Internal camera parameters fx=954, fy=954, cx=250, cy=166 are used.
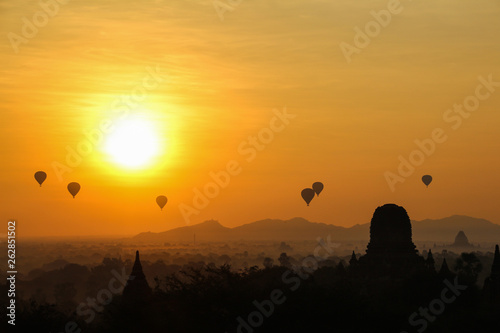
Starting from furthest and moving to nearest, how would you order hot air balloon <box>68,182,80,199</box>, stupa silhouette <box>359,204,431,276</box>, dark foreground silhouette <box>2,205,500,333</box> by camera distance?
hot air balloon <box>68,182,80,199</box>, stupa silhouette <box>359,204,431,276</box>, dark foreground silhouette <box>2,205,500,333</box>

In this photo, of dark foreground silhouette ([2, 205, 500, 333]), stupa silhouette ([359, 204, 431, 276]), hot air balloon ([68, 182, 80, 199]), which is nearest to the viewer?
dark foreground silhouette ([2, 205, 500, 333])

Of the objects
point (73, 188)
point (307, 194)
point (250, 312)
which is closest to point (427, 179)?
point (307, 194)

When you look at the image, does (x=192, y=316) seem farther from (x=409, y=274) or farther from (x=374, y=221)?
(x=374, y=221)

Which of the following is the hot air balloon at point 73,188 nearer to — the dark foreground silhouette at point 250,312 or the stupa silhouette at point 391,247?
the stupa silhouette at point 391,247

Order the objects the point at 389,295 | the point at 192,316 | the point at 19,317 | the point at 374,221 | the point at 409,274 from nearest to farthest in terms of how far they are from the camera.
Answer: the point at 192,316 < the point at 19,317 < the point at 389,295 < the point at 409,274 < the point at 374,221

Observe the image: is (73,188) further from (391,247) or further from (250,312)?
(250,312)

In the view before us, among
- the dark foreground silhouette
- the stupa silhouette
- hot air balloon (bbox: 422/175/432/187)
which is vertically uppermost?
hot air balloon (bbox: 422/175/432/187)

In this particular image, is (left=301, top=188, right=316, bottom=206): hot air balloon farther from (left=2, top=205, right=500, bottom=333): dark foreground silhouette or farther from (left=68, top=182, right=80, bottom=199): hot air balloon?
(left=2, top=205, right=500, bottom=333): dark foreground silhouette

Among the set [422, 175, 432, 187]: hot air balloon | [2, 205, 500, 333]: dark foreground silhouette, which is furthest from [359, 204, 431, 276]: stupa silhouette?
[422, 175, 432, 187]: hot air balloon

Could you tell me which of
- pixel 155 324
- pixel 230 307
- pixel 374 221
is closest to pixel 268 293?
pixel 230 307

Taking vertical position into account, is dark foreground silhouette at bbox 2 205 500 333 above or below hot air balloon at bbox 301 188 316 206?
below

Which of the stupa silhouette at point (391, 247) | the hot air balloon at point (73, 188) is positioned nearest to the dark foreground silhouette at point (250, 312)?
the stupa silhouette at point (391, 247)
